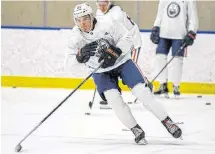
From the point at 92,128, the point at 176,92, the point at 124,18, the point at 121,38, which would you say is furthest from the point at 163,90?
the point at 121,38

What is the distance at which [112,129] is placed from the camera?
4.61 meters

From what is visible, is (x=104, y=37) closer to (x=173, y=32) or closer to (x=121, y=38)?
(x=121, y=38)

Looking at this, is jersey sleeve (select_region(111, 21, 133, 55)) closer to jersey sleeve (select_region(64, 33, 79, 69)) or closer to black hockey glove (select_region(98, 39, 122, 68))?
black hockey glove (select_region(98, 39, 122, 68))

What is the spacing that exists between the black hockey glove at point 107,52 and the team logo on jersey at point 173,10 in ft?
10.2

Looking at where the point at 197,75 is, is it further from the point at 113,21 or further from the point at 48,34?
the point at 113,21

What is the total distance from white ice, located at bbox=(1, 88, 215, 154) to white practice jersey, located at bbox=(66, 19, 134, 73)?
541 millimetres

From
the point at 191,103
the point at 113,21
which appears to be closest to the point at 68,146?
the point at 113,21

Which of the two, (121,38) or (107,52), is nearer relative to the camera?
(107,52)

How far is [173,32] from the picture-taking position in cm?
688

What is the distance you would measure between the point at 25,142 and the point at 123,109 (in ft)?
2.18

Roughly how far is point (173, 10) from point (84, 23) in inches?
127

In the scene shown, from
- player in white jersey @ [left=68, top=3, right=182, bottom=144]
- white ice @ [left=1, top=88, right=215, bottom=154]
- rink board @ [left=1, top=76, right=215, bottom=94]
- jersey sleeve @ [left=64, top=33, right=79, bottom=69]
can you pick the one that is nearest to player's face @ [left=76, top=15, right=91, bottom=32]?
player in white jersey @ [left=68, top=3, right=182, bottom=144]

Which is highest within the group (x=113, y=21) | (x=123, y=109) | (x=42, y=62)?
(x=113, y=21)

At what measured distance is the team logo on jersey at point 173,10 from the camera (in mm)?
6883
